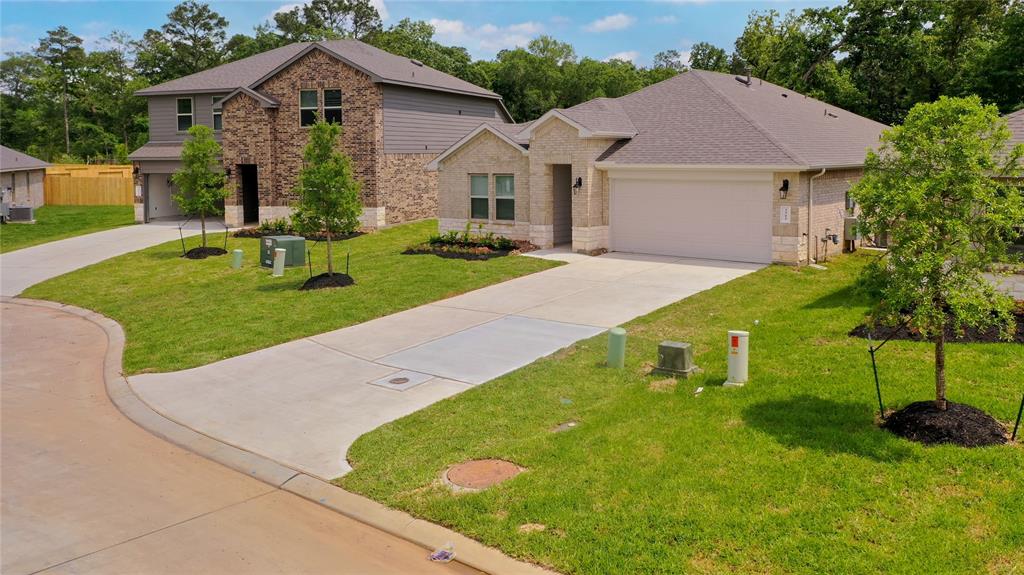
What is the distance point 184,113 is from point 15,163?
41.1 ft

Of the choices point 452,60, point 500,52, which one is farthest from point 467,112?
point 500,52

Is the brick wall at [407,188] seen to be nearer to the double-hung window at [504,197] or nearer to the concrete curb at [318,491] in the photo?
the double-hung window at [504,197]

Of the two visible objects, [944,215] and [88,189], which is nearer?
[944,215]

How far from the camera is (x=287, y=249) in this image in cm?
2275

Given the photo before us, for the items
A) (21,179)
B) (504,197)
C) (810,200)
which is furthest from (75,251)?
(810,200)

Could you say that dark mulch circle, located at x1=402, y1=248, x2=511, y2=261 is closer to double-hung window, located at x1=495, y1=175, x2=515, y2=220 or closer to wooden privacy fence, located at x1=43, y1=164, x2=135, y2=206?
double-hung window, located at x1=495, y1=175, x2=515, y2=220

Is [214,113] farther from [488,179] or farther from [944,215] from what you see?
[944,215]

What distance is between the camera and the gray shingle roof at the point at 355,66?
3079 centimetres

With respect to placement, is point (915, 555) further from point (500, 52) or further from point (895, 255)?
point (500, 52)

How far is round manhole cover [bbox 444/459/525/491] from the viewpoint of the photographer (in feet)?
27.3

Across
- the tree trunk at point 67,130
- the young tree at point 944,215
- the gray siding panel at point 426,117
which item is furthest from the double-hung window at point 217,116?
the tree trunk at point 67,130

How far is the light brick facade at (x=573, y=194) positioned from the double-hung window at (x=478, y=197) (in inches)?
5.5

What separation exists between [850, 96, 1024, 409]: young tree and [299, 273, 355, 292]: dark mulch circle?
1361cm

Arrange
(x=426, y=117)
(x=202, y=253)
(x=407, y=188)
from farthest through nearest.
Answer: (x=426, y=117)
(x=407, y=188)
(x=202, y=253)
